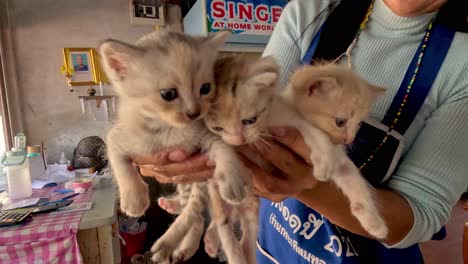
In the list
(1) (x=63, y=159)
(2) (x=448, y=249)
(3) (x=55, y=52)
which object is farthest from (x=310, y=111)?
(2) (x=448, y=249)

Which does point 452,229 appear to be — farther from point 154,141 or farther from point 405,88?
point 154,141

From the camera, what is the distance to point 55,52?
239 centimetres

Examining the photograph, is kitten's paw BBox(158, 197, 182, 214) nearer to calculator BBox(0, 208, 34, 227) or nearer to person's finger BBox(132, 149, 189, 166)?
person's finger BBox(132, 149, 189, 166)

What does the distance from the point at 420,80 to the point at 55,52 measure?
98.1 inches

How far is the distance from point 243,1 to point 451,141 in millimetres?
1793

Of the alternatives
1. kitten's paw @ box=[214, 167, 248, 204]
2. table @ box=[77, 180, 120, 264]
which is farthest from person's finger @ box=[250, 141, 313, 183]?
table @ box=[77, 180, 120, 264]

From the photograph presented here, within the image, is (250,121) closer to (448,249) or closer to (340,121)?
(340,121)

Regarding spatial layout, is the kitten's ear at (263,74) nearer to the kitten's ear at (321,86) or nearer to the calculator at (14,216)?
the kitten's ear at (321,86)

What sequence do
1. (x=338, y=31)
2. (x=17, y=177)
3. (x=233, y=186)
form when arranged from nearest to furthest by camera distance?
(x=233, y=186) → (x=338, y=31) → (x=17, y=177)

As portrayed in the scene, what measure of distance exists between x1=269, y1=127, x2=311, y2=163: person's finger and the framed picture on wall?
86.2 inches

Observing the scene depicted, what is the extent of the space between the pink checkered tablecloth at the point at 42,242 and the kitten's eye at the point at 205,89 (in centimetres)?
97

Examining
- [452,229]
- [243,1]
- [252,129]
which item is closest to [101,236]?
[252,129]

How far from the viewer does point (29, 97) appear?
7.75 ft

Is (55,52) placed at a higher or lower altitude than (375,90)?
higher
